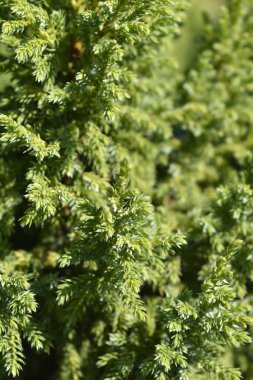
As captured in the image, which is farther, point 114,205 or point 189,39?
point 189,39

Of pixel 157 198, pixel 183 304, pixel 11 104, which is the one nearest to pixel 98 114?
pixel 11 104

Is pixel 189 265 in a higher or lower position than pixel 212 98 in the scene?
lower

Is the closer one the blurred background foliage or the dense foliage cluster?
the dense foliage cluster

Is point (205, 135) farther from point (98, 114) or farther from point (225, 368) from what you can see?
point (225, 368)

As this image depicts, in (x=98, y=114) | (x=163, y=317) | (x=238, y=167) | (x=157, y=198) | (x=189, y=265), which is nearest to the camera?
(x=163, y=317)

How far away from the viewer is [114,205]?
1204mm

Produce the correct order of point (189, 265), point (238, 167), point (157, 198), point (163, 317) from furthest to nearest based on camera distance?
point (238, 167) → point (157, 198) → point (189, 265) → point (163, 317)

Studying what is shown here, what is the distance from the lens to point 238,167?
6.72 ft

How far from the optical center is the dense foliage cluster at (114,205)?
4.02 feet

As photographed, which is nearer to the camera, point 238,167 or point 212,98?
point 212,98

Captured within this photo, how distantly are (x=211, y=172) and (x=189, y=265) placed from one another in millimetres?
445

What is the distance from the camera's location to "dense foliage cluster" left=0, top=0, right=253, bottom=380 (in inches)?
48.3

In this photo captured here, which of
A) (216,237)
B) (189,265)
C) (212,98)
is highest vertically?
(212,98)

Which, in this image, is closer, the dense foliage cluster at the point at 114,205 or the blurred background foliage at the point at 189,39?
the dense foliage cluster at the point at 114,205
